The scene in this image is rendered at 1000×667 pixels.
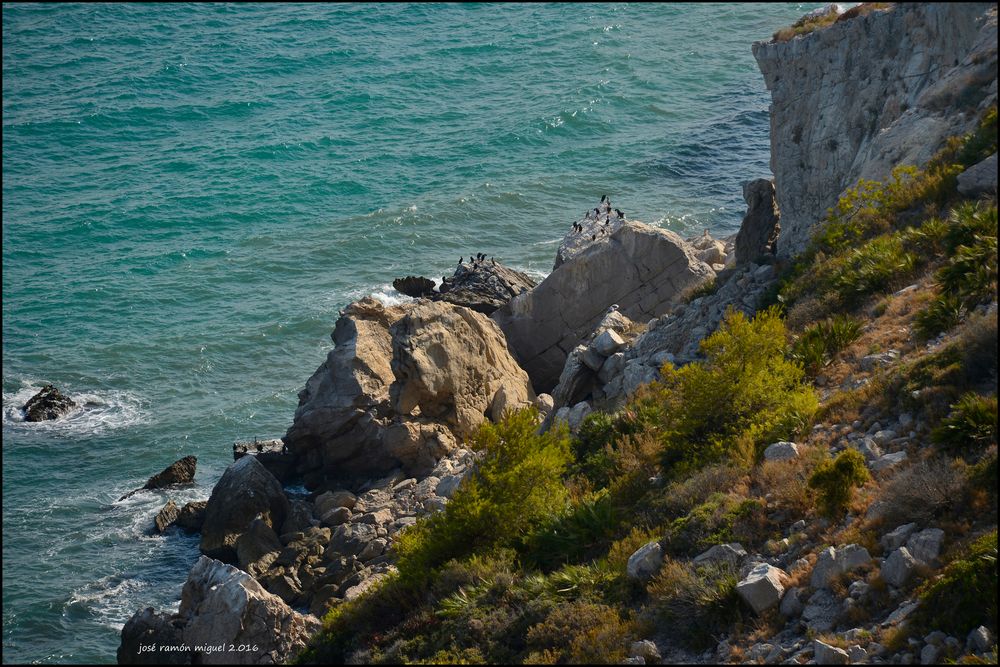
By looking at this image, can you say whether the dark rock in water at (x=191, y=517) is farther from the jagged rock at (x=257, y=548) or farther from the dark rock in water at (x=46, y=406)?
the dark rock in water at (x=46, y=406)

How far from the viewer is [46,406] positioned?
38.9m

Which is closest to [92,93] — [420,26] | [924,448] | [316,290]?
[420,26]

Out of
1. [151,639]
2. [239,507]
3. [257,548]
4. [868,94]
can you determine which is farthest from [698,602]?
[239,507]

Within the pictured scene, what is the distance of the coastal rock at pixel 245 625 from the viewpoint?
20.9m

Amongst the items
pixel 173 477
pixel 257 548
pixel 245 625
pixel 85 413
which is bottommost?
pixel 173 477

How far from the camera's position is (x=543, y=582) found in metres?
15.7

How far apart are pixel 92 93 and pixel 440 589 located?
63.9 metres

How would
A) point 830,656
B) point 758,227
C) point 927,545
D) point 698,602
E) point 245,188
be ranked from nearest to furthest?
point 830,656
point 927,545
point 698,602
point 758,227
point 245,188

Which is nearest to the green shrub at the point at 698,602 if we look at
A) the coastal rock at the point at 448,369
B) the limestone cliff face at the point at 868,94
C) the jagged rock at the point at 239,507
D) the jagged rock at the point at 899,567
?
the jagged rock at the point at 899,567

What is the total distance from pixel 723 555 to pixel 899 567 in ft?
8.94

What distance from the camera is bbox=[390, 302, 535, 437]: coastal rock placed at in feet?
99.8

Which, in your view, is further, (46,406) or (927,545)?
(46,406)

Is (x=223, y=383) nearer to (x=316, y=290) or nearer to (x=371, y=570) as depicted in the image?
(x=316, y=290)

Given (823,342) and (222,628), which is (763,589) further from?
(222,628)
